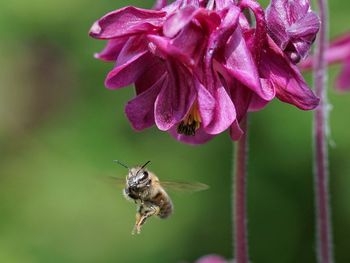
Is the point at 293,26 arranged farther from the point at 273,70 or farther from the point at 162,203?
the point at 162,203

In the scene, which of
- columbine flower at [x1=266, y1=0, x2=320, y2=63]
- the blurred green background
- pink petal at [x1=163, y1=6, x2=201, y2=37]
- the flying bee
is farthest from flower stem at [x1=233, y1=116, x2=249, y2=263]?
the blurred green background

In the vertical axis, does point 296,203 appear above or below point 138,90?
below

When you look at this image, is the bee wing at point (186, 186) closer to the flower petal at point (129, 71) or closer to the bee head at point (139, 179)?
the bee head at point (139, 179)

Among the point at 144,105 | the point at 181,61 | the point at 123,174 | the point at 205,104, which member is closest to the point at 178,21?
the point at 181,61

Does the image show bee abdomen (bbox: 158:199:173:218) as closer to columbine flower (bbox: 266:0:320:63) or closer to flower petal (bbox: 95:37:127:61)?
flower petal (bbox: 95:37:127:61)

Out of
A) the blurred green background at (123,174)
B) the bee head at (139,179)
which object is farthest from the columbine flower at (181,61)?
the blurred green background at (123,174)

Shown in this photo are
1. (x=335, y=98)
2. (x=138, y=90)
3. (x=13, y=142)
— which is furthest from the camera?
(x=13, y=142)

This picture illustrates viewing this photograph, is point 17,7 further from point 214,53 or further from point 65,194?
point 214,53

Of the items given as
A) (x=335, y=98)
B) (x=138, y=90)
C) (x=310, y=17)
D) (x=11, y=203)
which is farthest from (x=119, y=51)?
(x=11, y=203)

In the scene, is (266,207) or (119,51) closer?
(119,51)
